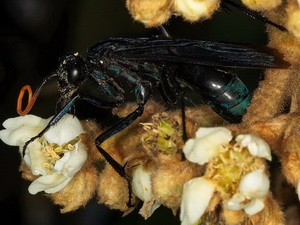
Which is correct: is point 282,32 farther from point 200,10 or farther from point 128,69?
point 128,69

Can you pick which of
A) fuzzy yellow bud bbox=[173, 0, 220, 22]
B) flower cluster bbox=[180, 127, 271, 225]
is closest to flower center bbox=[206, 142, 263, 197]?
flower cluster bbox=[180, 127, 271, 225]

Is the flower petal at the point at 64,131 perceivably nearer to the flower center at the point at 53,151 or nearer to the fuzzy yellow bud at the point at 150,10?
the flower center at the point at 53,151

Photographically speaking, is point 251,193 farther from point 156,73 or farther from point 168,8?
point 156,73

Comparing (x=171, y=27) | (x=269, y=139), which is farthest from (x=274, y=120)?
(x=171, y=27)

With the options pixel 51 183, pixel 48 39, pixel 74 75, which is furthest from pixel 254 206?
pixel 48 39

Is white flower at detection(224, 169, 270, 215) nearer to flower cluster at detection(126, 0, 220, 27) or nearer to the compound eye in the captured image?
flower cluster at detection(126, 0, 220, 27)

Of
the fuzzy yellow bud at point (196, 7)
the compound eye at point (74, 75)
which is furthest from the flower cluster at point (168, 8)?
the compound eye at point (74, 75)
